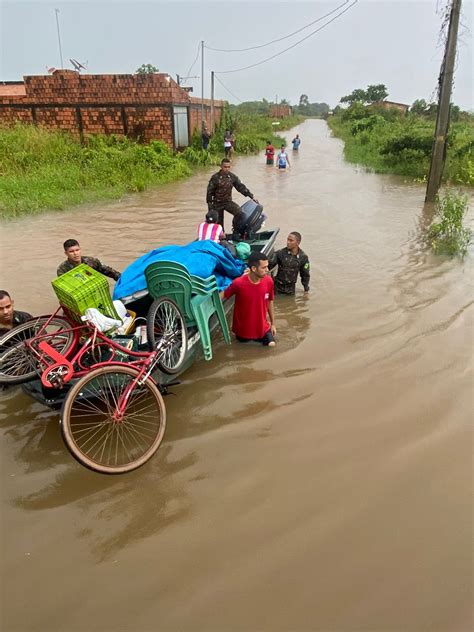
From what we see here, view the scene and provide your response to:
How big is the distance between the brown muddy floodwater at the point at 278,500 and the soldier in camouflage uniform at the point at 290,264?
73 cm

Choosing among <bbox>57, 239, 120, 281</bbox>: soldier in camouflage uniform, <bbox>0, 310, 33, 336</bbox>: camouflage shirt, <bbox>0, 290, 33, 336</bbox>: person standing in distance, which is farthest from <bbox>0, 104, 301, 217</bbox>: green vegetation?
<bbox>0, 290, 33, 336</bbox>: person standing in distance

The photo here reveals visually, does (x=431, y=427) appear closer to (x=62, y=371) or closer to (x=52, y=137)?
(x=62, y=371)

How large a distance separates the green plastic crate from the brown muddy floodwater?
3.19 feet

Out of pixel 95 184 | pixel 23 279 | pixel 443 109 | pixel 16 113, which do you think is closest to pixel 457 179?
pixel 443 109

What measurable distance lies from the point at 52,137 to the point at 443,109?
12.1 meters

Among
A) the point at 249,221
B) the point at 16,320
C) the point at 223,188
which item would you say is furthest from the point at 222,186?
the point at 16,320

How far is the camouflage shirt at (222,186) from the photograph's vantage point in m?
8.09

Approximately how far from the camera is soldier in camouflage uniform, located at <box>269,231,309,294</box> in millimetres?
5879

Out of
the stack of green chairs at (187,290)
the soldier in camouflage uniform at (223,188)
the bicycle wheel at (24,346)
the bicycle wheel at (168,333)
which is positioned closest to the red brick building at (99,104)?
the soldier in camouflage uniform at (223,188)

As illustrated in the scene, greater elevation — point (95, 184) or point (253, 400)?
point (95, 184)

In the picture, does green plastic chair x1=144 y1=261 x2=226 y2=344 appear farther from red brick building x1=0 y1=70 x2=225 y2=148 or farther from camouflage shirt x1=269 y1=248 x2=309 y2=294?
red brick building x1=0 y1=70 x2=225 y2=148

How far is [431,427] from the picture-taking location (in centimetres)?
358

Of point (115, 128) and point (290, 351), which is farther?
point (115, 128)

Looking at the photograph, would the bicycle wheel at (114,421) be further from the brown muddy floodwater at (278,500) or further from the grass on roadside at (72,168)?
the grass on roadside at (72,168)
